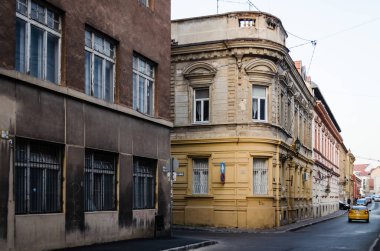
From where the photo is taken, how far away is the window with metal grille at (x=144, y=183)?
69.6ft

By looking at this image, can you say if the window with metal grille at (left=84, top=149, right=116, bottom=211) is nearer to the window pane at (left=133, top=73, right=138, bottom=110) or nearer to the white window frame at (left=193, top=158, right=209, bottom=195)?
the window pane at (left=133, top=73, right=138, bottom=110)

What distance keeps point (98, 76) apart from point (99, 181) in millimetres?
3354

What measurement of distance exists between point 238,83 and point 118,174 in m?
14.2

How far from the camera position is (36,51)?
15531 millimetres

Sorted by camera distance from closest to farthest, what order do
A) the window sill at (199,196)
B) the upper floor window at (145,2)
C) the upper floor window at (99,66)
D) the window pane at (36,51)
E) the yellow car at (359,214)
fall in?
the window pane at (36,51) → the upper floor window at (99,66) → the upper floor window at (145,2) → the window sill at (199,196) → the yellow car at (359,214)

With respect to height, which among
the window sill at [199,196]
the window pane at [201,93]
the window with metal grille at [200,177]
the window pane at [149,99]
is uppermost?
the window pane at [201,93]

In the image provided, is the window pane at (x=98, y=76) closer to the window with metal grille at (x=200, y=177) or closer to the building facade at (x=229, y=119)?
the building facade at (x=229, y=119)

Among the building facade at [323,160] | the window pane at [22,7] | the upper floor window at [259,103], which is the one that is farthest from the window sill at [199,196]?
the building facade at [323,160]

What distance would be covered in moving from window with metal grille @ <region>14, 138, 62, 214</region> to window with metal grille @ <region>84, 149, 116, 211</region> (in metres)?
1.74

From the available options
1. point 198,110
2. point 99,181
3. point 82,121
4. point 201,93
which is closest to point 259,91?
point 201,93

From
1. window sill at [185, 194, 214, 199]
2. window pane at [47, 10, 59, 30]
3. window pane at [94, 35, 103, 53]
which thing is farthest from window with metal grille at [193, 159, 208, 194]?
window pane at [47, 10, 59, 30]

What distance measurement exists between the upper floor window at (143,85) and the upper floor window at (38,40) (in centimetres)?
524

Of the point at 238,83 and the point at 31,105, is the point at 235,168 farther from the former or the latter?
the point at 31,105

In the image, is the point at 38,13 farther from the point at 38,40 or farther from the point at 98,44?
the point at 98,44
